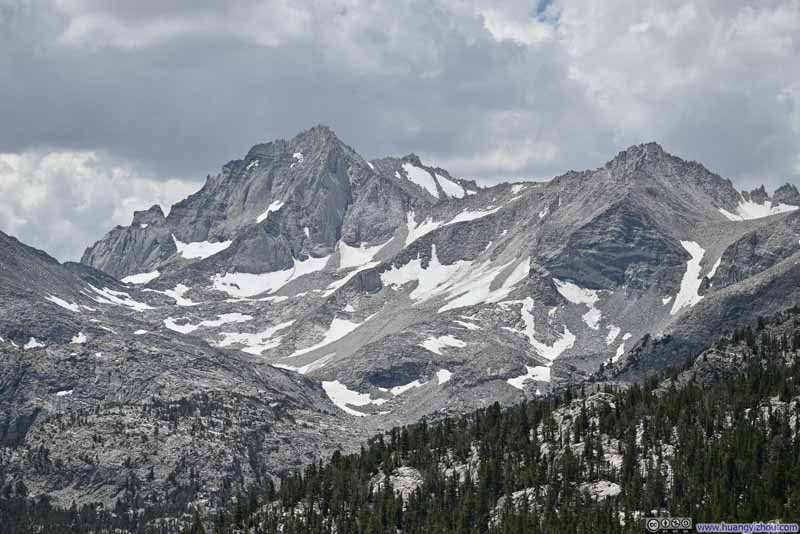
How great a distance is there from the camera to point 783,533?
615ft

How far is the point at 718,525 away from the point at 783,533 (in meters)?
11.4

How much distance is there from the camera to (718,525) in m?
197
